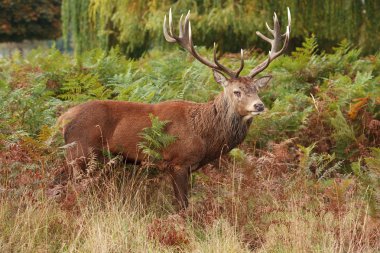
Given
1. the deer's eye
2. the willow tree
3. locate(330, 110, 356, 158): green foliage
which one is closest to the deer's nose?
the deer's eye

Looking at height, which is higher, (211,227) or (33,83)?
(33,83)

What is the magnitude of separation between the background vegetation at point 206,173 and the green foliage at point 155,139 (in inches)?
1.2

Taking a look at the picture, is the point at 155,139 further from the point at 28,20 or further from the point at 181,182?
the point at 28,20

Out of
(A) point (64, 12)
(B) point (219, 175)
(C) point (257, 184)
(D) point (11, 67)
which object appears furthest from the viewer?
(A) point (64, 12)

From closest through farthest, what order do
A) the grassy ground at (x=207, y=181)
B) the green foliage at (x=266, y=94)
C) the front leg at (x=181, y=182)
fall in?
the grassy ground at (x=207, y=181), the front leg at (x=181, y=182), the green foliage at (x=266, y=94)

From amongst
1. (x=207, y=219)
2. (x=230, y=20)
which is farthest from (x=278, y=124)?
(x=230, y=20)

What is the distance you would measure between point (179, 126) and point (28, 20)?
16861mm

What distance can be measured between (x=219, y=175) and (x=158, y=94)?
2.08 meters

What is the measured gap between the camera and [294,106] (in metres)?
9.68

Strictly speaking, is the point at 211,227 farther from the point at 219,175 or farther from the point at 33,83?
the point at 33,83

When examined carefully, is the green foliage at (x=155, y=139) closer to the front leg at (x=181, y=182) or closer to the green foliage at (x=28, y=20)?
the front leg at (x=181, y=182)

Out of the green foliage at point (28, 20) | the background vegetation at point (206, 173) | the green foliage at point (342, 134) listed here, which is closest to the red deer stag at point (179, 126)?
the background vegetation at point (206, 173)

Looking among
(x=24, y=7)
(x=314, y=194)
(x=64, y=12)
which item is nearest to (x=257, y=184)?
(x=314, y=194)

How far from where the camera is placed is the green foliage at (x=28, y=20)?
2334cm
